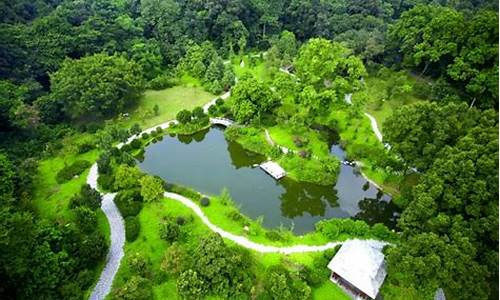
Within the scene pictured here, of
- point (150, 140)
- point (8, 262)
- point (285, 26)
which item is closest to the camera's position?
point (8, 262)

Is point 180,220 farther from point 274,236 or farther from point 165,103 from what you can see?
point 165,103

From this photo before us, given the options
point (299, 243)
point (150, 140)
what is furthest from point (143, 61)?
point (299, 243)

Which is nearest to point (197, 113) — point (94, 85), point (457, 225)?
point (94, 85)

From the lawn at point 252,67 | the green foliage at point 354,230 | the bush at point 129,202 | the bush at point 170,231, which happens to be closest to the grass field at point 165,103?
the lawn at point 252,67

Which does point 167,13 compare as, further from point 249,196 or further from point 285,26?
point 249,196

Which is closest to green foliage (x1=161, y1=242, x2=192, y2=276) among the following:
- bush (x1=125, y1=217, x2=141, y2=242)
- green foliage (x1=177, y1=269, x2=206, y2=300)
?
green foliage (x1=177, y1=269, x2=206, y2=300)

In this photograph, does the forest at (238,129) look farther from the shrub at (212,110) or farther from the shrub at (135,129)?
the shrub at (212,110)

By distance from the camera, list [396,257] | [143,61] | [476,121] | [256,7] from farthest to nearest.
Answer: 1. [256,7]
2. [143,61]
3. [476,121]
4. [396,257]
